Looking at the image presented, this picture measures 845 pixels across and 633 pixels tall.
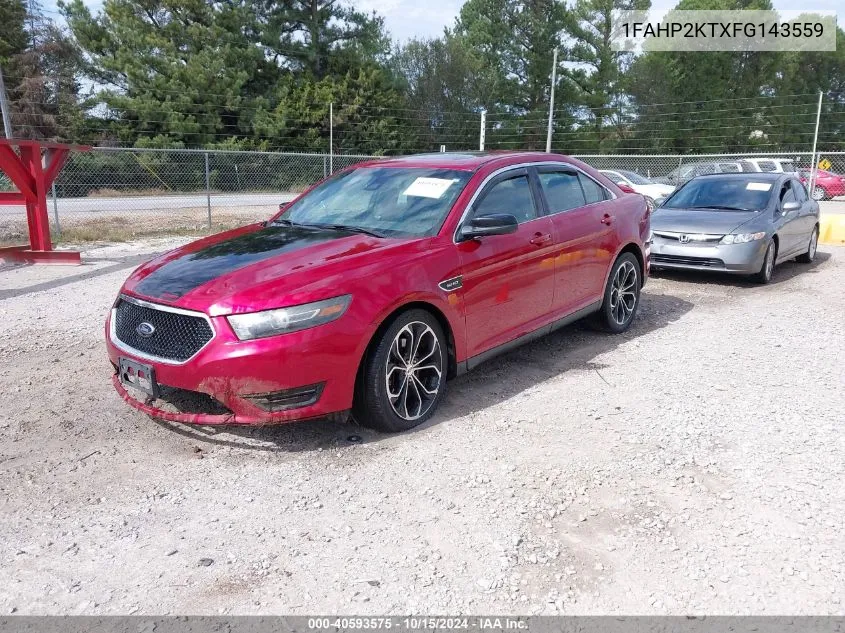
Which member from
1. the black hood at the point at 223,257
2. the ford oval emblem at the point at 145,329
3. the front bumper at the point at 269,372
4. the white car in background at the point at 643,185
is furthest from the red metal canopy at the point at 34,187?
the white car in background at the point at 643,185

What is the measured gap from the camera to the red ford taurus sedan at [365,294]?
12.0 feet

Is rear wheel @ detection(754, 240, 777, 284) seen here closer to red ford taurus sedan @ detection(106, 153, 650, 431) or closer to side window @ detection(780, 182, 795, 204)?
side window @ detection(780, 182, 795, 204)

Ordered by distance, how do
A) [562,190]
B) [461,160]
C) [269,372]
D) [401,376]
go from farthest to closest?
[562,190] → [461,160] → [401,376] → [269,372]

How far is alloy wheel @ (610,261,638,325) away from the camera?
20.8 ft

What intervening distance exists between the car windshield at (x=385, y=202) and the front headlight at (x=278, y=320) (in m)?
1.00

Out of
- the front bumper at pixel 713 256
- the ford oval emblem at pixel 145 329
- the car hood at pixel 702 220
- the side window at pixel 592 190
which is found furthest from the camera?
the car hood at pixel 702 220

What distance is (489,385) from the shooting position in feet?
16.7

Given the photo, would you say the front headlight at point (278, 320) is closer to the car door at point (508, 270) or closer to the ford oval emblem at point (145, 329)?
the ford oval emblem at point (145, 329)

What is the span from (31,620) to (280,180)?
69.0ft

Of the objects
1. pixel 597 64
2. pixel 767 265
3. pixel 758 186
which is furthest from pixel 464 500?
pixel 597 64

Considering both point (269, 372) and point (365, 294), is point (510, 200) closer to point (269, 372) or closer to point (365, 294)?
point (365, 294)

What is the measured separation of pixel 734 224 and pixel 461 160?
5045 millimetres

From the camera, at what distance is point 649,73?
48.1 meters

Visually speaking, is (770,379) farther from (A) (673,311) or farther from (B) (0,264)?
(B) (0,264)
